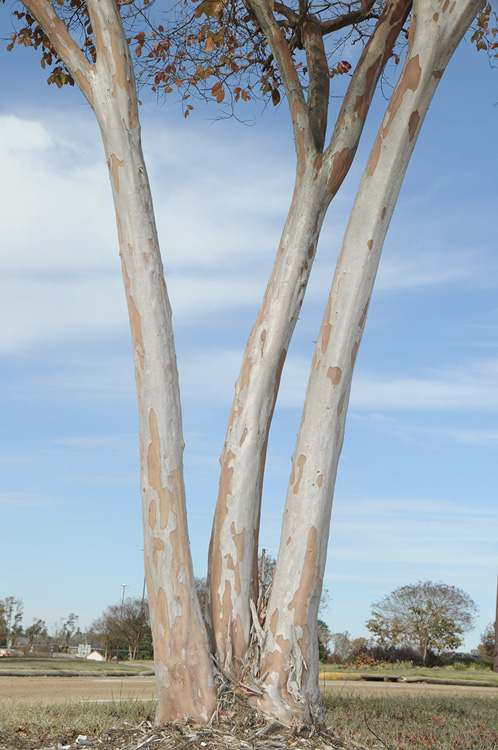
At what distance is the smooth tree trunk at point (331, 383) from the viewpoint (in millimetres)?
3955

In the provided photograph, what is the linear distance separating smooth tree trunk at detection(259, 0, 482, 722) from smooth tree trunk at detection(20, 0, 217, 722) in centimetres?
48

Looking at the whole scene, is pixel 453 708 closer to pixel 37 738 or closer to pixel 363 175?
pixel 37 738

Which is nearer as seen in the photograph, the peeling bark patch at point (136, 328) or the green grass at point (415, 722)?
the peeling bark patch at point (136, 328)

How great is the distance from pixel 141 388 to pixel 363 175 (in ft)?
6.68

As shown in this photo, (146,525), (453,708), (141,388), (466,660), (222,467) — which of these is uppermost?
(141,388)

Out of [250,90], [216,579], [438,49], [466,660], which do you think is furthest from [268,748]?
[466,660]

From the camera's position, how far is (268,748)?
3.63 m

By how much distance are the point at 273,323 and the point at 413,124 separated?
1610 millimetres

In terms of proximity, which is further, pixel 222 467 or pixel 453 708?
pixel 453 708

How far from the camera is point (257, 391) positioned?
4.45 m

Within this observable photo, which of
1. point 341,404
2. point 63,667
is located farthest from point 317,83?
point 63,667

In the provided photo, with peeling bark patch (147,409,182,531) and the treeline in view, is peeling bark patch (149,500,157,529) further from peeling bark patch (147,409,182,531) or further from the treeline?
the treeline

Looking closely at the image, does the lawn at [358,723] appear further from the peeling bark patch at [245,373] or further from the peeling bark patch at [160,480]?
the peeling bark patch at [245,373]

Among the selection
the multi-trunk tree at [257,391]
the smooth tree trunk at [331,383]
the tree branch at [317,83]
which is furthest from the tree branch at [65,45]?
the smooth tree trunk at [331,383]
